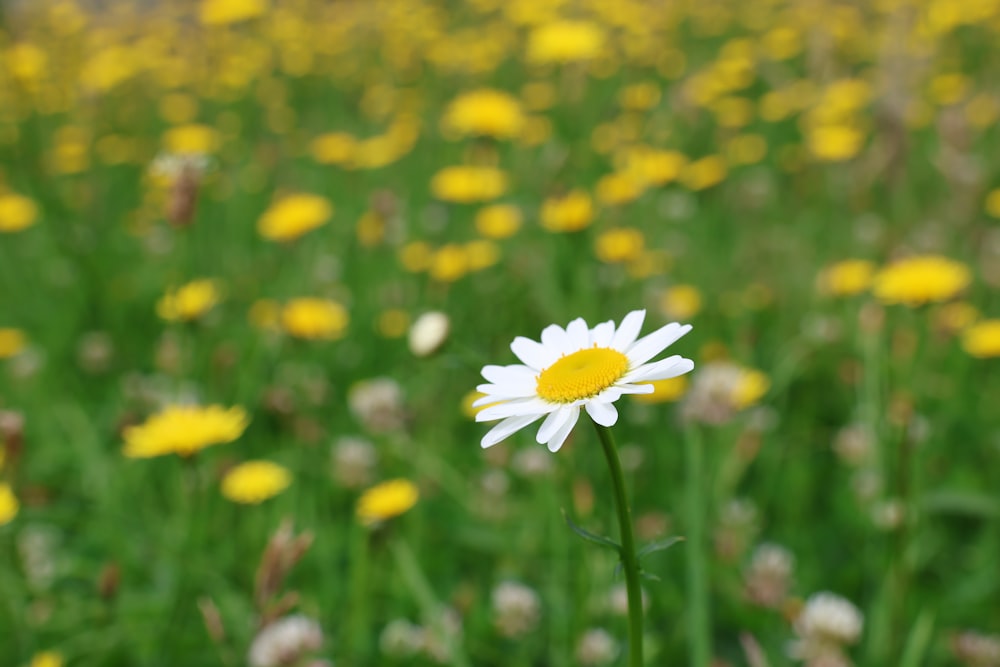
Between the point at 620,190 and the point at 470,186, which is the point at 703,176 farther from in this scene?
the point at 470,186

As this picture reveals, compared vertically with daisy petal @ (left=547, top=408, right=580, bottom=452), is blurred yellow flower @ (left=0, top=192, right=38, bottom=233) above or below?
below

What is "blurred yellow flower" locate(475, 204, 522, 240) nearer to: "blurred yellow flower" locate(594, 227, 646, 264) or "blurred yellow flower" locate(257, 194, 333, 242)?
"blurred yellow flower" locate(594, 227, 646, 264)

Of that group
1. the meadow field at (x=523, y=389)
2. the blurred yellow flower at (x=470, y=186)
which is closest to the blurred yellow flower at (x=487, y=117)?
the meadow field at (x=523, y=389)

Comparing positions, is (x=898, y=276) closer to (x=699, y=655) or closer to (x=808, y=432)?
(x=808, y=432)

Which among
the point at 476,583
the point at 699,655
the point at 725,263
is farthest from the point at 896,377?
the point at 699,655

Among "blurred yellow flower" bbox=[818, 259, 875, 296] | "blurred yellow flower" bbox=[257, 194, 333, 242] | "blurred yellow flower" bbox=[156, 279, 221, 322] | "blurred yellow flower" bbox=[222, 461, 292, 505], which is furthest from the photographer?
"blurred yellow flower" bbox=[257, 194, 333, 242]

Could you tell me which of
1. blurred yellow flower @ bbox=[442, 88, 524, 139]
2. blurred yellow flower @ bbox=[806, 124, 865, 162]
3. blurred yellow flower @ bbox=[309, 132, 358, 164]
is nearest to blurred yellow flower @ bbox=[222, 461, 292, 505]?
blurred yellow flower @ bbox=[442, 88, 524, 139]

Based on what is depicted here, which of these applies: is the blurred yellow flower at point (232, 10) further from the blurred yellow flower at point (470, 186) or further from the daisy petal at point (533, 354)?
the daisy petal at point (533, 354)
